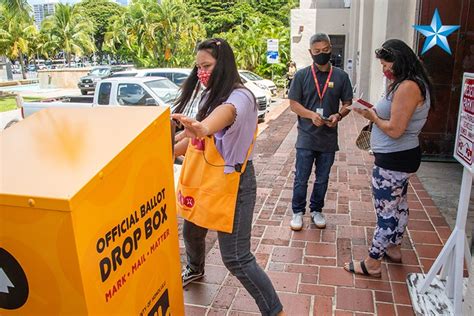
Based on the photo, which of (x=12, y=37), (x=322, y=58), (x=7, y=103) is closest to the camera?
(x=322, y=58)

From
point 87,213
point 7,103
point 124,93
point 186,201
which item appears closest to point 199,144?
point 186,201

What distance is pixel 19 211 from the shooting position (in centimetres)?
110

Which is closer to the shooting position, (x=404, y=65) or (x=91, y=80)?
(x=404, y=65)

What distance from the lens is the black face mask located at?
356 centimetres

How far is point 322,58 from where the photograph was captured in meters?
3.57

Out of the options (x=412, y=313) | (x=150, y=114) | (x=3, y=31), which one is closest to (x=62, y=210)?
(x=150, y=114)

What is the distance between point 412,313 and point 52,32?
33.8 metres

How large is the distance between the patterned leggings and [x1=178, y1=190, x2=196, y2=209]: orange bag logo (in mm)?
1349

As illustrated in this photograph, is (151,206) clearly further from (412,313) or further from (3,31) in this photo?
(3,31)

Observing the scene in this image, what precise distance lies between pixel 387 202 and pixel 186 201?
142cm

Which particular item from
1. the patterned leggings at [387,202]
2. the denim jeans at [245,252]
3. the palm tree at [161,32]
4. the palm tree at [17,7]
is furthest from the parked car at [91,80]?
the denim jeans at [245,252]

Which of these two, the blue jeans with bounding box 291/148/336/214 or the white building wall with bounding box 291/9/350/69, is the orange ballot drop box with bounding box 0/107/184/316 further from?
the white building wall with bounding box 291/9/350/69

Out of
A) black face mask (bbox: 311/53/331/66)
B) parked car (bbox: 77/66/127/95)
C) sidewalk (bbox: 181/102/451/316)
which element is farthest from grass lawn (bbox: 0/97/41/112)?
black face mask (bbox: 311/53/331/66)

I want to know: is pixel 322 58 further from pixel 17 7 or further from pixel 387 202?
pixel 17 7
